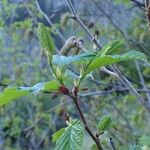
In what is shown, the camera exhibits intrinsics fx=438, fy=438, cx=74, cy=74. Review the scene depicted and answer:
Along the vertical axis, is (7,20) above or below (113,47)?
below

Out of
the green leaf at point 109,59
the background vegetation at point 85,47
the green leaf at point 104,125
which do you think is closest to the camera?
the green leaf at point 109,59

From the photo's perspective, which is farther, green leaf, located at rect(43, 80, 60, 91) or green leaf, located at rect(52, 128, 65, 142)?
green leaf, located at rect(52, 128, 65, 142)

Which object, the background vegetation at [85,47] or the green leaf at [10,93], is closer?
the green leaf at [10,93]

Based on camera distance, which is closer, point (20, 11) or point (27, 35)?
point (27, 35)

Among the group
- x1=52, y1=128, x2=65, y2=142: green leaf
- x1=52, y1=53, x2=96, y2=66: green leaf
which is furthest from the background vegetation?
x1=52, y1=53, x2=96, y2=66: green leaf

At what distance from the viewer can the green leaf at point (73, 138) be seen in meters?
0.78

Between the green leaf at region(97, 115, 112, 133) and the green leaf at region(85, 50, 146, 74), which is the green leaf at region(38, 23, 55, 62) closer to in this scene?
the green leaf at region(85, 50, 146, 74)

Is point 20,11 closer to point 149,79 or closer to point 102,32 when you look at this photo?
point 102,32

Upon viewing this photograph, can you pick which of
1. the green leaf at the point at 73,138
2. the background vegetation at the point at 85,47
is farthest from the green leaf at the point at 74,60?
the background vegetation at the point at 85,47

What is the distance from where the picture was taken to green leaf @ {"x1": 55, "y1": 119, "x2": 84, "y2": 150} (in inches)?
30.9

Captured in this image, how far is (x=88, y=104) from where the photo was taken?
3.98 meters

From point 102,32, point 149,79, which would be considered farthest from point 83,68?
point 149,79

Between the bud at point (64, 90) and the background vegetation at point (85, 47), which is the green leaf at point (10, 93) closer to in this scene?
the bud at point (64, 90)

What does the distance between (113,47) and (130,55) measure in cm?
6
